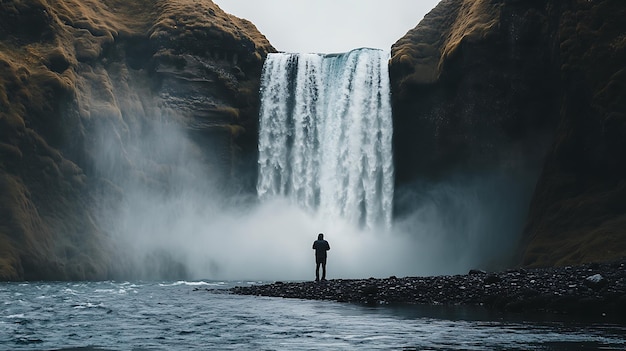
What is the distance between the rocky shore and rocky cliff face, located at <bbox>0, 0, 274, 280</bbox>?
35678 mm

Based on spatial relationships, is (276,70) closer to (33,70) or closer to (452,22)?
(452,22)

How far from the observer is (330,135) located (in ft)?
247

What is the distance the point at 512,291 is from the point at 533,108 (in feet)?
120

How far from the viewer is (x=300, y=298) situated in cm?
3406

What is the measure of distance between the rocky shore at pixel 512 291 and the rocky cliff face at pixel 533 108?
51.1 ft

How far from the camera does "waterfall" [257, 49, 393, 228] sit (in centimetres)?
7181

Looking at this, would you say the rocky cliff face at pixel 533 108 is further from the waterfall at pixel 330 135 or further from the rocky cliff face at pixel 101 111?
the rocky cliff face at pixel 101 111

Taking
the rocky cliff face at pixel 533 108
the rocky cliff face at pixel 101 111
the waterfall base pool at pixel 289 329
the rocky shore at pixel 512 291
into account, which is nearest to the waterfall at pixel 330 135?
the rocky cliff face at pixel 533 108

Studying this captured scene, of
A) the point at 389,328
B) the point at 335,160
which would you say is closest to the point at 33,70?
the point at 335,160

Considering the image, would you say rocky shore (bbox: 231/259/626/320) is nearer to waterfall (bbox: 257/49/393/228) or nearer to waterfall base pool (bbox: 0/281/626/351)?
waterfall base pool (bbox: 0/281/626/351)

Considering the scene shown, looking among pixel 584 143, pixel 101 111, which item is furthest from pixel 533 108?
pixel 101 111

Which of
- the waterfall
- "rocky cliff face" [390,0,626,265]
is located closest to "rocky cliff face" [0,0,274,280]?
the waterfall

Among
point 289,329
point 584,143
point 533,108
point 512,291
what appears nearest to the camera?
point 289,329

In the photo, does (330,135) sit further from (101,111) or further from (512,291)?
(512,291)
